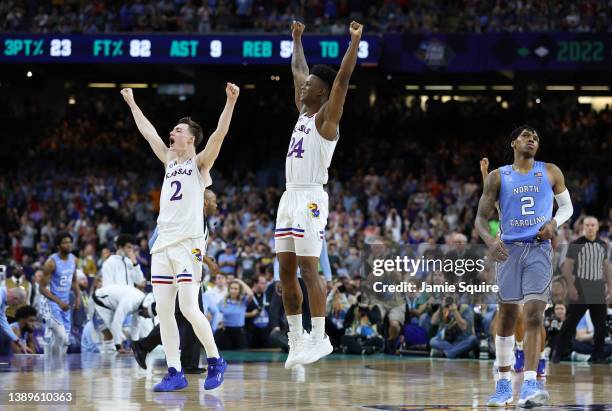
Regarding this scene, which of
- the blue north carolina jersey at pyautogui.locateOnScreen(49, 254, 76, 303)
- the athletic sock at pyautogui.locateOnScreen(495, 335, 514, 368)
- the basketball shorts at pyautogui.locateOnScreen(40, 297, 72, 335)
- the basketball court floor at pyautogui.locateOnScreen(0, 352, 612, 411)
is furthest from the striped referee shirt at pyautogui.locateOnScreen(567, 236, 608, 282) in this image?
the basketball shorts at pyautogui.locateOnScreen(40, 297, 72, 335)

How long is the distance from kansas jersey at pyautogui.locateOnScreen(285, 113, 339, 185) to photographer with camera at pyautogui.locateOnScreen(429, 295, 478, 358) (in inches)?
279

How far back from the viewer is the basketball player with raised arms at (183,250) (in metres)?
10.2

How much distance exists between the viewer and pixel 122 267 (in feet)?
58.5

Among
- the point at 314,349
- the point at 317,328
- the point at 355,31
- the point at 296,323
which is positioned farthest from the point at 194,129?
the point at 314,349

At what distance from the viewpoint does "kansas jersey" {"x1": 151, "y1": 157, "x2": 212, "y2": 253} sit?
10.3 meters

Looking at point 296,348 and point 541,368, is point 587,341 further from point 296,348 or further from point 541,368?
point 296,348

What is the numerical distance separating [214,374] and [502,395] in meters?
2.59

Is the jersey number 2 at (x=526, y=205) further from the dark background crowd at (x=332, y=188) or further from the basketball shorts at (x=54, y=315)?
the basketball shorts at (x=54, y=315)

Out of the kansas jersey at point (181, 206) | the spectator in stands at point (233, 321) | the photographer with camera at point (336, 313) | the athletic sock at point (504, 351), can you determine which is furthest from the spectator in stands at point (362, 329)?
the athletic sock at point (504, 351)

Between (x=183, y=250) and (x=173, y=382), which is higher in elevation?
(x=183, y=250)

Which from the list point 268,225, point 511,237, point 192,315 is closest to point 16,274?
point 268,225

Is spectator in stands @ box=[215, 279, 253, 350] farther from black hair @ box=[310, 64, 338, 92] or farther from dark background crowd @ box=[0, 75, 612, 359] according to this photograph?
black hair @ box=[310, 64, 338, 92]

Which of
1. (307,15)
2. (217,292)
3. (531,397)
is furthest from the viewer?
(307,15)

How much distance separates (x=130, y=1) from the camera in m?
31.8
